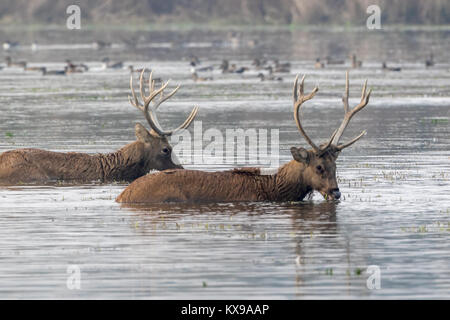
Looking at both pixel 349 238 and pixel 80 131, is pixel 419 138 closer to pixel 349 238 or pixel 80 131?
pixel 80 131

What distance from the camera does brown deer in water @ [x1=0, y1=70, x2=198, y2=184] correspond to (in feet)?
72.5

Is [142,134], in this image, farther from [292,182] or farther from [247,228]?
[247,228]

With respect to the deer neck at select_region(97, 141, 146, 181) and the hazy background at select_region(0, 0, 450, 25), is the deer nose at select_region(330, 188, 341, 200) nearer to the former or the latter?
the deer neck at select_region(97, 141, 146, 181)

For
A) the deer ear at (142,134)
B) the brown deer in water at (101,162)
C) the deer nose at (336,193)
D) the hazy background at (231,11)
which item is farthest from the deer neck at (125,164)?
the hazy background at (231,11)

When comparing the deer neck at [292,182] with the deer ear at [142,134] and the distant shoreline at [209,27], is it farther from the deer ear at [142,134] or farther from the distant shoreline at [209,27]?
the distant shoreline at [209,27]

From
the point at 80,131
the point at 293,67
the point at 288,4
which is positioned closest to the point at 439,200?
the point at 80,131

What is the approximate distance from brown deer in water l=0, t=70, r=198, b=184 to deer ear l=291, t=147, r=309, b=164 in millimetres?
3311

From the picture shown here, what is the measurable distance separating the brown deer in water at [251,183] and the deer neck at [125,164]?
2897 mm

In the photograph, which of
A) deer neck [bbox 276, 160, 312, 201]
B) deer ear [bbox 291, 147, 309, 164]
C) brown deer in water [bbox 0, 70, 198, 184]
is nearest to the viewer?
deer ear [bbox 291, 147, 309, 164]

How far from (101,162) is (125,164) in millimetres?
448

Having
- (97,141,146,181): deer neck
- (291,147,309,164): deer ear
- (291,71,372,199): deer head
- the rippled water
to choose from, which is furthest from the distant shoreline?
(291,147,309,164): deer ear

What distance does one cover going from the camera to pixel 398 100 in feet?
137

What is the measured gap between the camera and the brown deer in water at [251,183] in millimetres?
18922

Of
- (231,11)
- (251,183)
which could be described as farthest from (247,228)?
(231,11)
